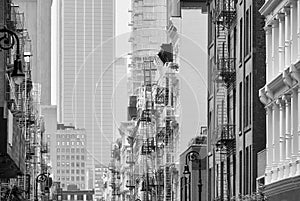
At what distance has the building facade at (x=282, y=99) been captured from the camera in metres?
52.7

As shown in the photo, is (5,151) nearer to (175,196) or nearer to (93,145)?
(93,145)

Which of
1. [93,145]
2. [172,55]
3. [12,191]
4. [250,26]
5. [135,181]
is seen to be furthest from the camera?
[135,181]

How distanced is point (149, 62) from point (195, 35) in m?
23.6

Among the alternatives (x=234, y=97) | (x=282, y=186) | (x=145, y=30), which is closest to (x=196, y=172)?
(x=145, y=30)

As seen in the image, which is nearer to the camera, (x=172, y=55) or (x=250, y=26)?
(x=250, y=26)

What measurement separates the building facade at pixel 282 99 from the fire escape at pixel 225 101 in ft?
60.2

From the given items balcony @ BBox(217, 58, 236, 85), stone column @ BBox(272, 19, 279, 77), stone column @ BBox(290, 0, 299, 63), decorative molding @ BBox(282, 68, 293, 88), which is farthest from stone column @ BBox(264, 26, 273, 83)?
balcony @ BBox(217, 58, 236, 85)

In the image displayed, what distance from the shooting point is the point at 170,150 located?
12412cm

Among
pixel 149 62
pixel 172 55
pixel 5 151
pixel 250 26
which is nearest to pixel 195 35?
pixel 172 55

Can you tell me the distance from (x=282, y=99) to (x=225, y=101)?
2810 centimetres

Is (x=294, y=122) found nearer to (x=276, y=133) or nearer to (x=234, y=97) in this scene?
(x=276, y=133)

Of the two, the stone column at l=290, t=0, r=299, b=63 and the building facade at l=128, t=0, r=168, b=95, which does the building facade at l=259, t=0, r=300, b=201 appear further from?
the building facade at l=128, t=0, r=168, b=95

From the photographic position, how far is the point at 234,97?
79.9 meters

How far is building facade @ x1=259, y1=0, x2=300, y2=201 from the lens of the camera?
5266cm
